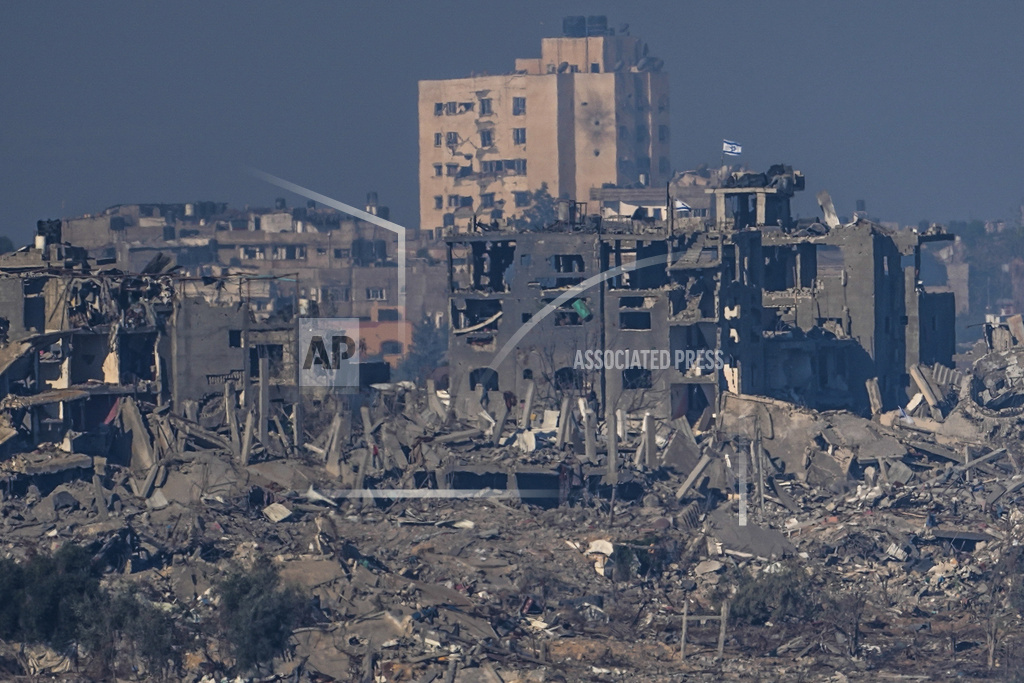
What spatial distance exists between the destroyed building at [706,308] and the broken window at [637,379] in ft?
0.13

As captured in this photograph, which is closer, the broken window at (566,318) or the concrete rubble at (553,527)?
the concrete rubble at (553,527)

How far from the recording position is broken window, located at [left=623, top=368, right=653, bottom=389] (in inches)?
2228

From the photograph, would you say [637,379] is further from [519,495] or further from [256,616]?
[256,616]

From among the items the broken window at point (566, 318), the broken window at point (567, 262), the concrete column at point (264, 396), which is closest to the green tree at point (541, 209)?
the broken window at point (567, 262)

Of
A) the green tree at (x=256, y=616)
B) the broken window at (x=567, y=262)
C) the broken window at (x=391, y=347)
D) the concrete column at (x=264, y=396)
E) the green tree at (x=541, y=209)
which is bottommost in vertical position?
the green tree at (x=256, y=616)

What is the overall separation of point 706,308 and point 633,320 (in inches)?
85.4

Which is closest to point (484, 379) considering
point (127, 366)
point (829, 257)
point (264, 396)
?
point (264, 396)

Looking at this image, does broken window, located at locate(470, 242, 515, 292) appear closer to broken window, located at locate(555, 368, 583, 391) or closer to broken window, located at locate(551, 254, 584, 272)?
broken window, located at locate(551, 254, 584, 272)

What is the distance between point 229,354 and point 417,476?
9.47m

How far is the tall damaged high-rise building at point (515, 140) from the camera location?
4695 inches

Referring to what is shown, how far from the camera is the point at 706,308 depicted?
5694 cm

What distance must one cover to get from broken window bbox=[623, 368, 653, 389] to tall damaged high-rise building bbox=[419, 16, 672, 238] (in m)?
60.5

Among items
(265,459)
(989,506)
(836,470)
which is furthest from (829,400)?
(265,459)

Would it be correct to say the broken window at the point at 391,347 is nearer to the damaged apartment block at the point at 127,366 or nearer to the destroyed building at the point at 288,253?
the destroyed building at the point at 288,253
